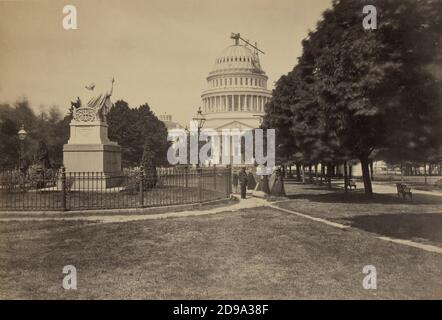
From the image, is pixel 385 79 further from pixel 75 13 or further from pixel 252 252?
pixel 75 13

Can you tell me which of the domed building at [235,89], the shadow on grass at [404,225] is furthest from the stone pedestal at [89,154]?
the domed building at [235,89]

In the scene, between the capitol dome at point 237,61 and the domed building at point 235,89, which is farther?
the capitol dome at point 237,61

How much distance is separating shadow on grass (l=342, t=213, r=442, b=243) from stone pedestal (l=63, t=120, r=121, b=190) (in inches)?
439

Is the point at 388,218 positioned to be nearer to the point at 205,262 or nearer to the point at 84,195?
the point at 205,262

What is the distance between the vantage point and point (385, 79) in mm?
10102

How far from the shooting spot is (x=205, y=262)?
8375mm

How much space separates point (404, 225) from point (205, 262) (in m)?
8.13

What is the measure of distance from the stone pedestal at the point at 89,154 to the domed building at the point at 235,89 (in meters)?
107

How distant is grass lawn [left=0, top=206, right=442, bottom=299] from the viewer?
657cm

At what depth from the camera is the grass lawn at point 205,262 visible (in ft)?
21.6

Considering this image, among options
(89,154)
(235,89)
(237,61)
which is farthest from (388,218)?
(237,61)

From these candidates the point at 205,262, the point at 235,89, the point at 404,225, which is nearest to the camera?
the point at 205,262

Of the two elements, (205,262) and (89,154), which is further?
(89,154)

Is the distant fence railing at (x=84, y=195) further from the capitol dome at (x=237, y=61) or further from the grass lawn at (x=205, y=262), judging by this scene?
the capitol dome at (x=237, y=61)
